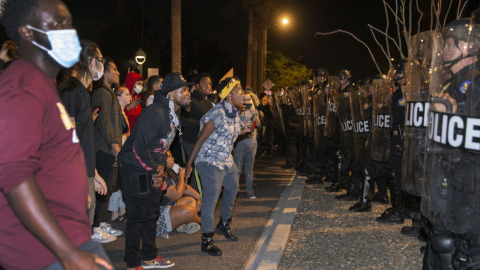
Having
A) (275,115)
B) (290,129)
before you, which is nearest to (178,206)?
(290,129)

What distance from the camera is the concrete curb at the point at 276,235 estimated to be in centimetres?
442

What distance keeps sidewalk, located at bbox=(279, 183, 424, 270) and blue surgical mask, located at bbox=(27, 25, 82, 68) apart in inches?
136

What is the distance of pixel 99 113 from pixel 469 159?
3906 millimetres

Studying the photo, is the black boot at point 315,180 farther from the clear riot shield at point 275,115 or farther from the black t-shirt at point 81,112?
the black t-shirt at point 81,112

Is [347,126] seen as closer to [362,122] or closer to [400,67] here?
[362,122]

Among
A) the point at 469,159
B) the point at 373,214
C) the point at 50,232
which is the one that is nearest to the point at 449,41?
the point at 469,159

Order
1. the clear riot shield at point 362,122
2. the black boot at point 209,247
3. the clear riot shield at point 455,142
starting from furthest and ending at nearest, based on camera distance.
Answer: the clear riot shield at point 362,122
the black boot at point 209,247
the clear riot shield at point 455,142

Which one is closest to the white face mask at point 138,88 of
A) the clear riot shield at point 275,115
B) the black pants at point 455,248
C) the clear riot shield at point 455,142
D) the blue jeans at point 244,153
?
the blue jeans at point 244,153

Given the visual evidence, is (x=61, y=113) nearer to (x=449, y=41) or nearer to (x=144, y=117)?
(x=144, y=117)

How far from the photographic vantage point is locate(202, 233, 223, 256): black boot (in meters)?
4.79

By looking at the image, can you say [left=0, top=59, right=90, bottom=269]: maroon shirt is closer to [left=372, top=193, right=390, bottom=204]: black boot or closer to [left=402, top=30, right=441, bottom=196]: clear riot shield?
[left=402, top=30, right=441, bottom=196]: clear riot shield

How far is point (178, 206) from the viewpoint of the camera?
18.1 ft

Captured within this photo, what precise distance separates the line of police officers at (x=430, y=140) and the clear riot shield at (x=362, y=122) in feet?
0.06

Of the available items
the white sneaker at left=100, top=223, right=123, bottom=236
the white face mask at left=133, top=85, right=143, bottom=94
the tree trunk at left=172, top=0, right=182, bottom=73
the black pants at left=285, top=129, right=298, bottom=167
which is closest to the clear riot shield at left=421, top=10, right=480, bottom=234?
the white sneaker at left=100, top=223, right=123, bottom=236
